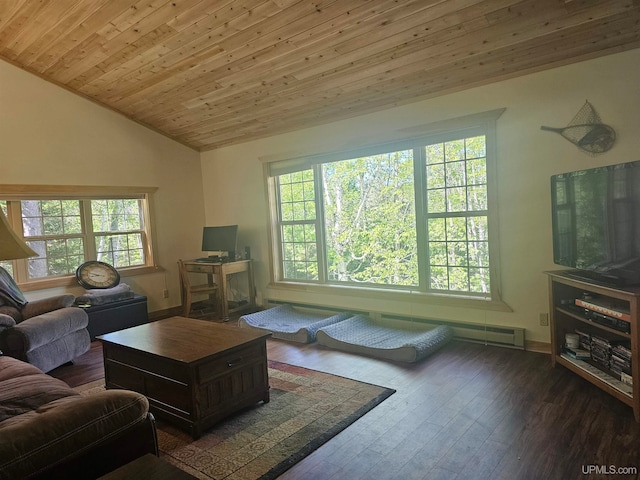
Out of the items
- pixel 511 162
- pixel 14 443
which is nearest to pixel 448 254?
pixel 511 162

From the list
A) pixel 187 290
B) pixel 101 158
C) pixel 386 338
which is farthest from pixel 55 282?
pixel 386 338

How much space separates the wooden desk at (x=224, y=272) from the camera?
5.23 meters

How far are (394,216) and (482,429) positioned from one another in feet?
8.30

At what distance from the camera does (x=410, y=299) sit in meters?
4.28

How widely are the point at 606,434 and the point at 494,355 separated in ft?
4.30

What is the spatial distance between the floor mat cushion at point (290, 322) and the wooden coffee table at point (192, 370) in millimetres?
1282

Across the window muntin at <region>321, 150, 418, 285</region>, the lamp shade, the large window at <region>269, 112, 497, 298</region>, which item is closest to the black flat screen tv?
the large window at <region>269, 112, 497, 298</region>

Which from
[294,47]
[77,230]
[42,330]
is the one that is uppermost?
[294,47]

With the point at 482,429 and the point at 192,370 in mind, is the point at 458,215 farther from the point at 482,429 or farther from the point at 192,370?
the point at 192,370

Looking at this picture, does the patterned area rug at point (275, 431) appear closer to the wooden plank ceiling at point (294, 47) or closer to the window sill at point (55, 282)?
the window sill at point (55, 282)

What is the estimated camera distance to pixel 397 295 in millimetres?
4375

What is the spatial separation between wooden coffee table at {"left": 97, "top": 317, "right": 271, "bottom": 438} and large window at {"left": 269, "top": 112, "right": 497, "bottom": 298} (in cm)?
213

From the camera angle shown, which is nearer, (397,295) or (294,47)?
(294,47)

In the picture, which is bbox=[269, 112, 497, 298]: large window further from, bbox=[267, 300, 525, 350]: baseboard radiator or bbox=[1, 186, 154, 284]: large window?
bbox=[1, 186, 154, 284]: large window
